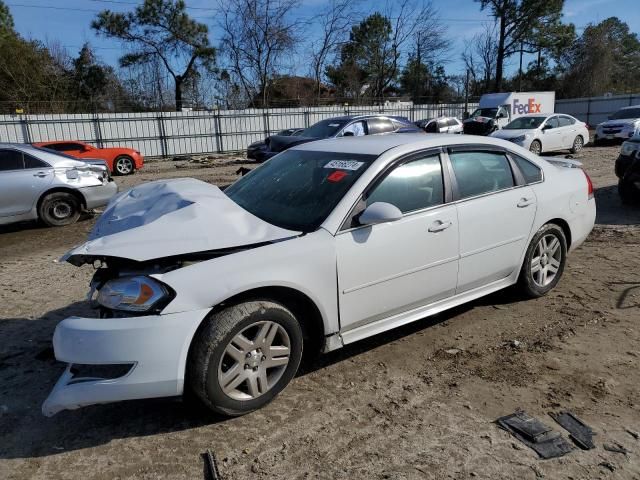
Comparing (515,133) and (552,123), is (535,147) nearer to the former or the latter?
(515,133)

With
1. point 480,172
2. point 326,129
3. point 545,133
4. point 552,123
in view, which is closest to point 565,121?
point 552,123

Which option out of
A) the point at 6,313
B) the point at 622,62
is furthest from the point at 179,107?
the point at 622,62

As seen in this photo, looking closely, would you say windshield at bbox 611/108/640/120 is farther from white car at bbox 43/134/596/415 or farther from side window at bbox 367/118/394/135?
white car at bbox 43/134/596/415

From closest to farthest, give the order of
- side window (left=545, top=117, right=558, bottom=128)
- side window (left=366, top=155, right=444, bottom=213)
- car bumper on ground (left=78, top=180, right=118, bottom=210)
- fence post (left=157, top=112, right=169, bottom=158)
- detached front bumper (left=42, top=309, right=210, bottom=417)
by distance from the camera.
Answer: detached front bumper (left=42, top=309, right=210, bottom=417)
side window (left=366, top=155, right=444, bottom=213)
car bumper on ground (left=78, top=180, right=118, bottom=210)
side window (left=545, top=117, right=558, bottom=128)
fence post (left=157, top=112, right=169, bottom=158)

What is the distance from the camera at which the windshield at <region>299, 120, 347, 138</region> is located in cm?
1245

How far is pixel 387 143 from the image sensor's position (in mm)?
3758

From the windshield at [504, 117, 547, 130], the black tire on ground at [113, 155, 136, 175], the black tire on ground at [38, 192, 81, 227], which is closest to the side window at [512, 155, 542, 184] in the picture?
the black tire on ground at [38, 192, 81, 227]

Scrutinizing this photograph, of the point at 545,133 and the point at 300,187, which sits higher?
the point at 300,187

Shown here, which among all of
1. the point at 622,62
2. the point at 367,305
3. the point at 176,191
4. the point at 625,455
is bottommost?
the point at 625,455

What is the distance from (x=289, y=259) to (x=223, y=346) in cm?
62

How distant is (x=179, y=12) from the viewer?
113 ft

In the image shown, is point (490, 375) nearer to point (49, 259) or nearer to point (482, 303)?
point (482, 303)

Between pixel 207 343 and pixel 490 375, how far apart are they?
193 centimetres

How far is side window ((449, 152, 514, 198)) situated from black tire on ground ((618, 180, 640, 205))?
5269 millimetres
